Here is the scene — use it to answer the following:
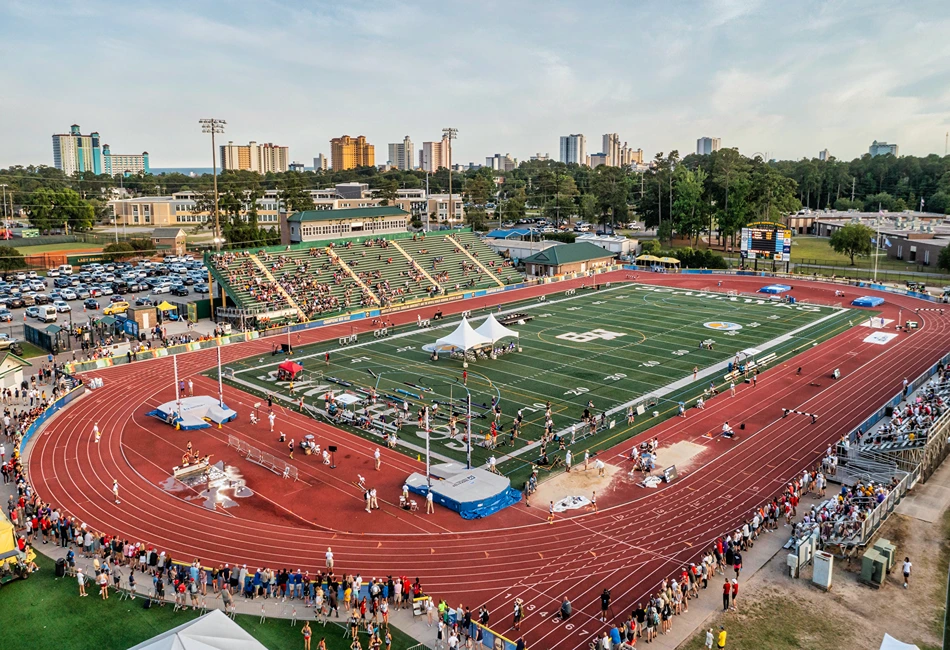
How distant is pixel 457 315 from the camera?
6594 centimetres

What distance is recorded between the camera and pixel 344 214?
271 feet

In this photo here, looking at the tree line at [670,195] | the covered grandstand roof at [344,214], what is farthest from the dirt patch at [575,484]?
the tree line at [670,195]

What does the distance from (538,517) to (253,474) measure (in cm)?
1282

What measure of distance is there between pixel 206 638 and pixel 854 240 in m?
96.7

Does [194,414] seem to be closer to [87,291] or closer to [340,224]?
[340,224]

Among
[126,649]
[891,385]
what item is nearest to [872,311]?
[891,385]

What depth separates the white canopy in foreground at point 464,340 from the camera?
47531 millimetres

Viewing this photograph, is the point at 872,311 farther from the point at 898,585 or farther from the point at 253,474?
the point at 253,474

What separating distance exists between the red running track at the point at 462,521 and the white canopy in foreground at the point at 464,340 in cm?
1345

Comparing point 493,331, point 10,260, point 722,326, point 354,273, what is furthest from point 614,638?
point 10,260

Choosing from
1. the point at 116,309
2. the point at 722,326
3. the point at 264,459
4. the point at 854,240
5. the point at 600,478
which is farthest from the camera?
the point at 854,240

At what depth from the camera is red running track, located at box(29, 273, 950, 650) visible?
22.8 meters

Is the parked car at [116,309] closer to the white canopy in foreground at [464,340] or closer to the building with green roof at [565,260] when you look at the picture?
the white canopy in foreground at [464,340]

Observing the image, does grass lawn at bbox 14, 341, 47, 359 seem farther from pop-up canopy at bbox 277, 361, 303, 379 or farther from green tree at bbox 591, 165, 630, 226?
green tree at bbox 591, 165, 630, 226
